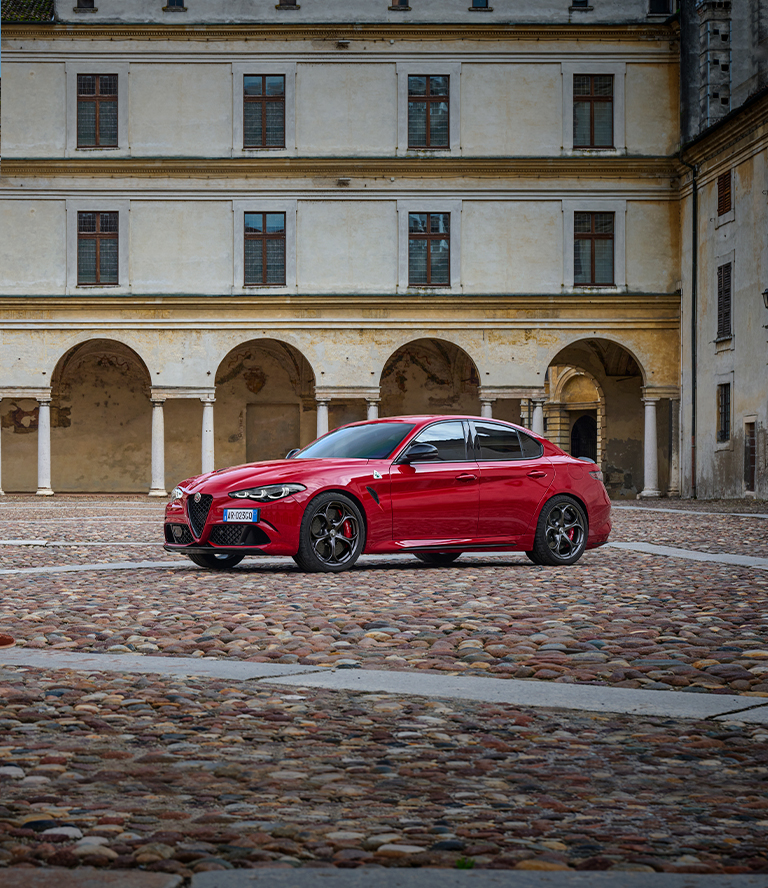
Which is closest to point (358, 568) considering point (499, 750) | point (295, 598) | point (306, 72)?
point (295, 598)

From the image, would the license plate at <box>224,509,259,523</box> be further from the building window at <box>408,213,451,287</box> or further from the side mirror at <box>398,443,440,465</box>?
the building window at <box>408,213,451,287</box>

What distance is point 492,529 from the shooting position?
12242mm

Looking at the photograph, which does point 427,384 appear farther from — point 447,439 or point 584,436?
point 447,439

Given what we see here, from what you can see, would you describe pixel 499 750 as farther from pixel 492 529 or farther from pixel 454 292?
pixel 454 292

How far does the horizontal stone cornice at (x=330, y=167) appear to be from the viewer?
35219mm

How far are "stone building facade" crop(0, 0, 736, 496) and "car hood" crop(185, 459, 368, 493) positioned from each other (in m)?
23.0

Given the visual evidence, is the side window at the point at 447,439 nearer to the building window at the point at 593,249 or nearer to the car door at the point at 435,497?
the car door at the point at 435,497

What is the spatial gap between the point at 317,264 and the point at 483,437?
23.3 m

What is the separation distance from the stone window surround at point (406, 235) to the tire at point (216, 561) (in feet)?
76.3

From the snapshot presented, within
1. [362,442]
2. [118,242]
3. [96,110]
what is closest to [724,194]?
[118,242]

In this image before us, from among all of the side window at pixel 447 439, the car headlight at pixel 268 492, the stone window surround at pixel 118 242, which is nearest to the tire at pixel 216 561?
the car headlight at pixel 268 492

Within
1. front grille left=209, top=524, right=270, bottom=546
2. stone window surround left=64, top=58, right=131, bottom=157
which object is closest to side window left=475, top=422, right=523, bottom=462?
front grille left=209, top=524, right=270, bottom=546

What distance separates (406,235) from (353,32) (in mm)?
5968

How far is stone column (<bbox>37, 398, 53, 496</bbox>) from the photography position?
117 ft
